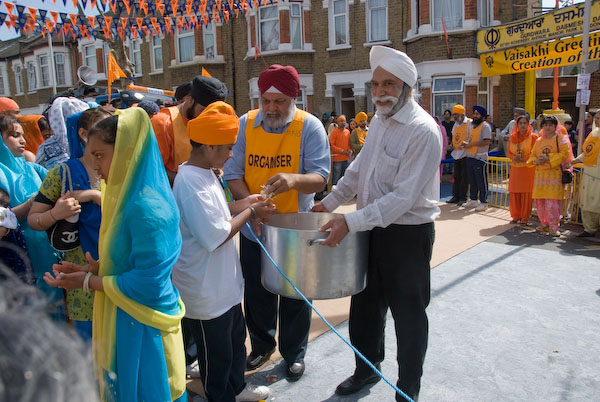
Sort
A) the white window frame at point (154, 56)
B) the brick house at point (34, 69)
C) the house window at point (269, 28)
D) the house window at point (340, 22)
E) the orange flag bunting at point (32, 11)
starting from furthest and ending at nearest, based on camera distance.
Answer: the brick house at point (34, 69) → the white window frame at point (154, 56) → the house window at point (269, 28) → the house window at point (340, 22) → the orange flag bunting at point (32, 11)

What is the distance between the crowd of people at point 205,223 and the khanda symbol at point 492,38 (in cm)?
1267

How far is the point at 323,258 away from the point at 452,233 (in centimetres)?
504

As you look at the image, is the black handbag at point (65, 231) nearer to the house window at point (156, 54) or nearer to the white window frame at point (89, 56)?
the house window at point (156, 54)

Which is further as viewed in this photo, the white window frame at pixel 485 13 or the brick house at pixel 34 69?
the brick house at pixel 34 69

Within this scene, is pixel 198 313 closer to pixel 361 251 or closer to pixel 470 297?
pixel 361 251

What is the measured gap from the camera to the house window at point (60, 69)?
91.6 feet

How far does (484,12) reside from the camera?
1468cm

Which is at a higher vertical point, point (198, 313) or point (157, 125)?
point (157, 125)

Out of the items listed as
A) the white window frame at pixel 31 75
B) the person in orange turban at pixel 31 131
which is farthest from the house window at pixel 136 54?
the person in orange turban at pixel 31 131

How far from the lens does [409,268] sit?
98.7 inches

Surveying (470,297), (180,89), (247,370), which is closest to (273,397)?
(247,370)

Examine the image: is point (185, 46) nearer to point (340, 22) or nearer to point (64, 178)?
point (340, 22)

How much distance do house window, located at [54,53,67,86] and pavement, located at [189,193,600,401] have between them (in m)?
28.8

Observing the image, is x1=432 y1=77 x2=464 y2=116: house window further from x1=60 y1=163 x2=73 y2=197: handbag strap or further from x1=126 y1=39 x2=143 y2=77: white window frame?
x1=126 y1=39 x2=143 y2=77: white window frame
